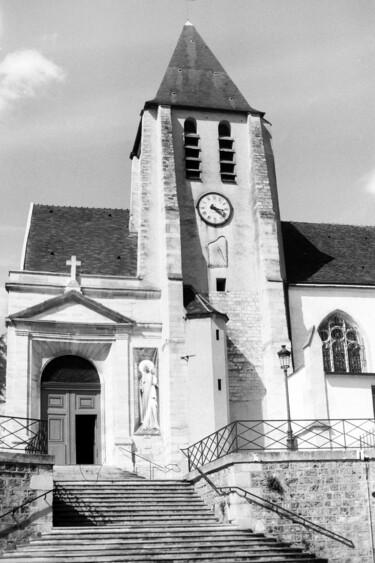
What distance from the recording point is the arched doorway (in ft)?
74.9

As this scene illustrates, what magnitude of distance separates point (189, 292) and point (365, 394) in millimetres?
5936

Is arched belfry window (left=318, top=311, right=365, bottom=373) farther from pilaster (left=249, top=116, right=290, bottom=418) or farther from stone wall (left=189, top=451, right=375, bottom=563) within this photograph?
stone wall (left=189, top=451, right=375, bottom=563)

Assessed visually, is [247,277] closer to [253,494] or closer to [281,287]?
[281,287]

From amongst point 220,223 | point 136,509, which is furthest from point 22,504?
point 220,223

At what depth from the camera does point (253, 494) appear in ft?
54.4

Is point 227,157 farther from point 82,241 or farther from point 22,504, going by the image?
point 22,504

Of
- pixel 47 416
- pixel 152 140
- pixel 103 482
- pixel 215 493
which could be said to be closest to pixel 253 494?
pixel 215 493

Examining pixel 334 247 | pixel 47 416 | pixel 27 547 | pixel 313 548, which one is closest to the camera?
pixel 27 547

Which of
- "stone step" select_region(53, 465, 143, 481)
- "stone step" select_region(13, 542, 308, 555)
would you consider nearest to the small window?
"stone step" select_region(53, 465, 143, 481)

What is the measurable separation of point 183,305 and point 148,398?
2.76 metres

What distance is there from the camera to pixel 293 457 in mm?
17141

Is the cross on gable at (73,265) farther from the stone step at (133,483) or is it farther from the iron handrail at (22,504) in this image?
the iron handrail at (22,504)

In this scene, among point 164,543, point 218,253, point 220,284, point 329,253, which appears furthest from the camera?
point 329,253

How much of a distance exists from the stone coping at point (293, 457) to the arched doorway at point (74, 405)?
250 inches
